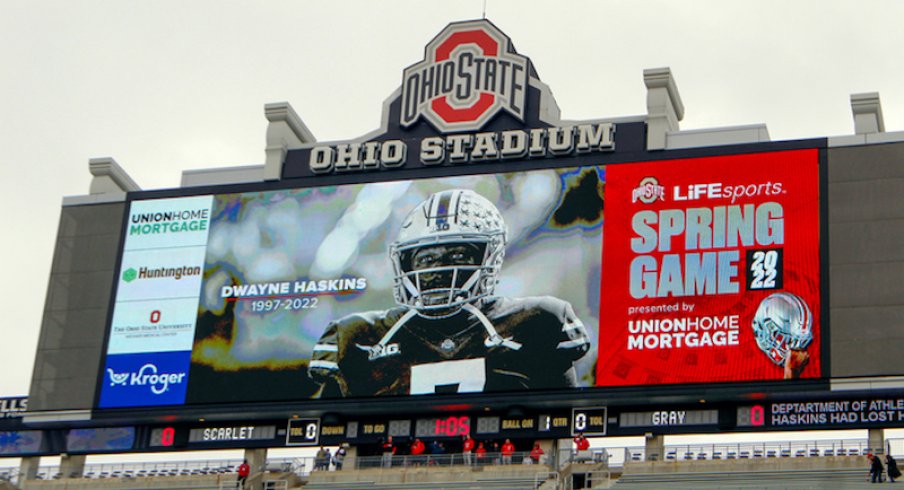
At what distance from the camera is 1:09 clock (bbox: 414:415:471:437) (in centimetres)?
3881

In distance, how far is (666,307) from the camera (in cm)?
3744

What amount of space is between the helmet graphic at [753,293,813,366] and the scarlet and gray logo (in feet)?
22.8

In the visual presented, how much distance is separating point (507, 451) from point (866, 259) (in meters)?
7.81

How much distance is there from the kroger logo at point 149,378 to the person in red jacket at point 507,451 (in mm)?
6912

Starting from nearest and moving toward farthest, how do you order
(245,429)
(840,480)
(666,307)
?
(840,480)
(666,307)
(245,429)

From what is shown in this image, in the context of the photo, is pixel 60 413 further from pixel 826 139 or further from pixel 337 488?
pixel 826 139

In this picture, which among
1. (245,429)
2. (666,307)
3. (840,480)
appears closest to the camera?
(840,480)

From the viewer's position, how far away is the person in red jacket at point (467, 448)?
38.1m

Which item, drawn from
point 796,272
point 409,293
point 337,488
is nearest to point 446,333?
point 409,293

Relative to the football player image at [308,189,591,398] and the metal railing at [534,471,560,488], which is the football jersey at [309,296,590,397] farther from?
the metal railing at [534,471,560,488]

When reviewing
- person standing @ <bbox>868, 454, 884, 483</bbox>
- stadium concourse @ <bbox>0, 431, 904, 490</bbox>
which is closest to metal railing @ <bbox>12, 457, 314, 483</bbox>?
stadium concourse @ <bbox>0, 431, 904, 490</bbox>

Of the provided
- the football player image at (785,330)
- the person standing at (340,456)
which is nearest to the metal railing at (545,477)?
the person standing at (340,456)

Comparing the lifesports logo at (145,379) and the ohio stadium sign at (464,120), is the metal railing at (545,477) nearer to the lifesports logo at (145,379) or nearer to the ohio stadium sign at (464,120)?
the ohio stadium sign at (464,120)

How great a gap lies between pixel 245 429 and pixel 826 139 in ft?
42.8
